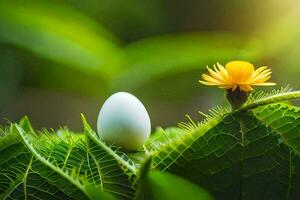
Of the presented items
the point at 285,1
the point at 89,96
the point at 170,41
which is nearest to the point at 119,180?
the point at 170,41

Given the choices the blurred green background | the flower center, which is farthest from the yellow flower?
the blurred green background

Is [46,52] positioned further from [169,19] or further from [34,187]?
[34,187]

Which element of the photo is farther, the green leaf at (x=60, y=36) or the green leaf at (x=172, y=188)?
the green leaf at (x=60, y=36)

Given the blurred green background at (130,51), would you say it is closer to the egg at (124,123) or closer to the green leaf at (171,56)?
the green leaf at (171,56)

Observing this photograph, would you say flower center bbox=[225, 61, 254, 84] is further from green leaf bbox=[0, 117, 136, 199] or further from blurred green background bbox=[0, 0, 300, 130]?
blurred green background bbox=[0, 0, 300, 130]

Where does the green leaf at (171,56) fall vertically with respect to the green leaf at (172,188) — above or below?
above

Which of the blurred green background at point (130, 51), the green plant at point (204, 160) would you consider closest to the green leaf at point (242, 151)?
the green plant at point (204, 160)
